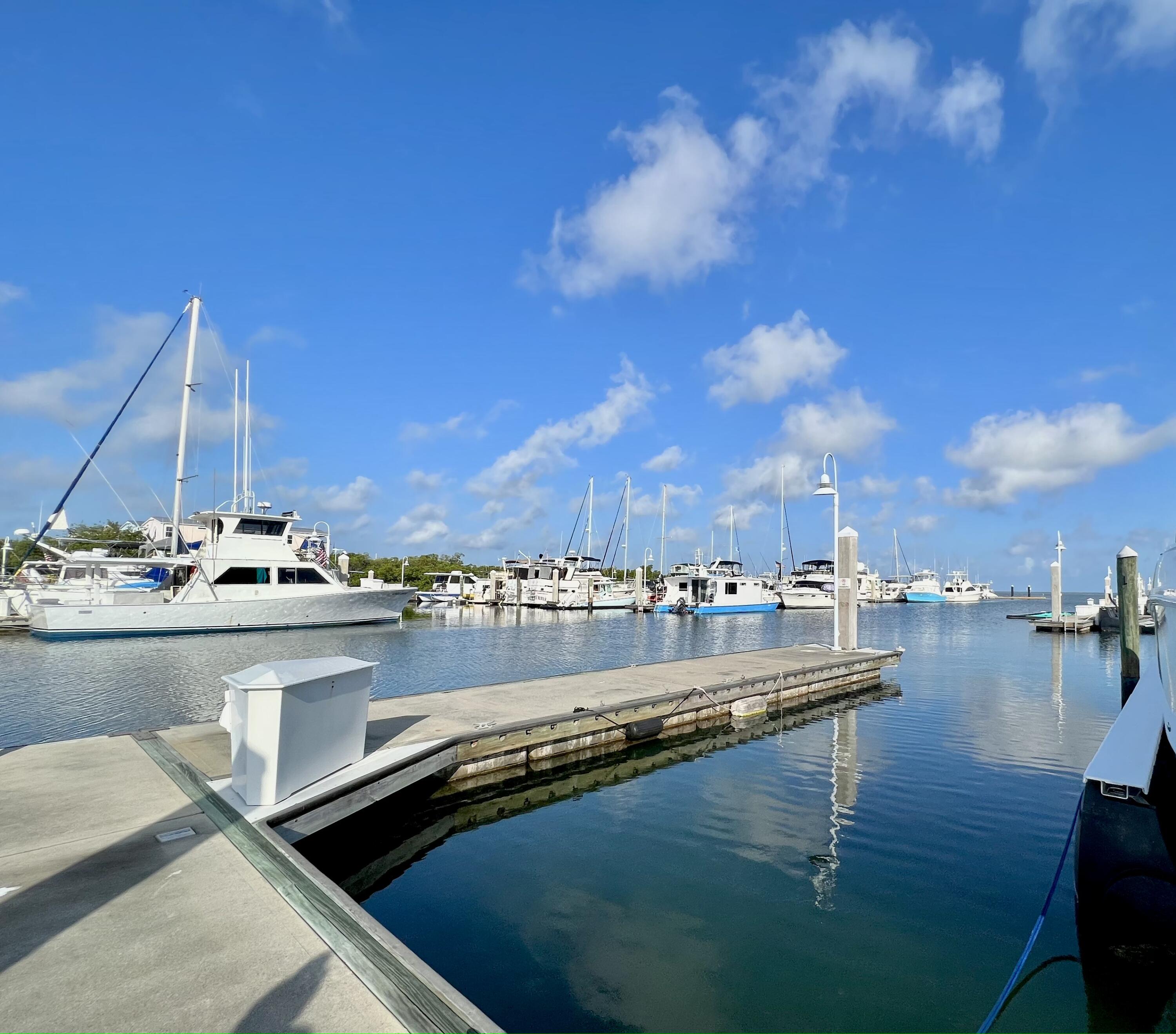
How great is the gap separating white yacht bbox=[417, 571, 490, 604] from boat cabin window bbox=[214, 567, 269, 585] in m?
37.1

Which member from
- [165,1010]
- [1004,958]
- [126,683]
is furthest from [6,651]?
[1004,958]

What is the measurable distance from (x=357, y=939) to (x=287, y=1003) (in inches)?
27.0

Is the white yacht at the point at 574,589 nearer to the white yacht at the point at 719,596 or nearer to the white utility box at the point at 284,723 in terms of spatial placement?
the white yacht at the point at 719,596

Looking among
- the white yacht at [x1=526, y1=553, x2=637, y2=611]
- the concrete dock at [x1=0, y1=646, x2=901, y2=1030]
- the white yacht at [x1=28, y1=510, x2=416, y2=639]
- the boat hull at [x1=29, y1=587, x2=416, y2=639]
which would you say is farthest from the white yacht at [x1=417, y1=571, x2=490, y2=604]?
the concrete dock at [x1=0, y1=646, x2=901, y2=1030]

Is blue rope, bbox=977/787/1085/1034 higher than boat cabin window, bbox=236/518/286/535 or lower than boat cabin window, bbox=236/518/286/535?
lower

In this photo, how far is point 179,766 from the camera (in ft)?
26.9

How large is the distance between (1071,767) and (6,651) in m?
36.7

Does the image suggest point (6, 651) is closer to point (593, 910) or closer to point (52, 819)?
point (52, 819)

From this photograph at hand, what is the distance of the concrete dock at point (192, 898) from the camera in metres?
3.59

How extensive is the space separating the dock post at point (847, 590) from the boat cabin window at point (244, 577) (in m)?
30.5

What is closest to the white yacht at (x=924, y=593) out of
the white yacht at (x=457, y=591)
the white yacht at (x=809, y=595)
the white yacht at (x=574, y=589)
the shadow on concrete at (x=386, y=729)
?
the white yacht at (x=809, y=595)

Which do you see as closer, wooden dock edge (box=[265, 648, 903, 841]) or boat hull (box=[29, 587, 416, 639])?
wooden dock edge (box=[265, 648, 903, 841])

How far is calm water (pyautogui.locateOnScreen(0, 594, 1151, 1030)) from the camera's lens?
18.6 ft

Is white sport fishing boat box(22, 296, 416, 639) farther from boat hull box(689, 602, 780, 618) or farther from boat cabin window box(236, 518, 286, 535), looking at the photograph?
boat hull box(689, 602, 780, 618)
